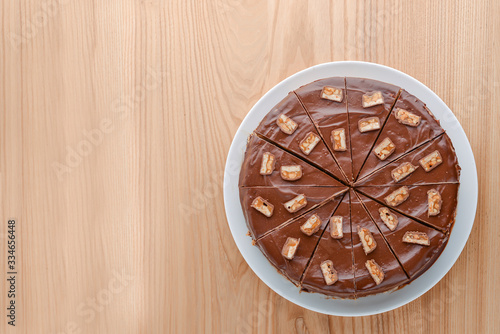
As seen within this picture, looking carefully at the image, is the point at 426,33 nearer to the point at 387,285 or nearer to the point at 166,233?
the point at 387,285

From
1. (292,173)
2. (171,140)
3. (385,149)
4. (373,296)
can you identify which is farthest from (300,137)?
(373,296)

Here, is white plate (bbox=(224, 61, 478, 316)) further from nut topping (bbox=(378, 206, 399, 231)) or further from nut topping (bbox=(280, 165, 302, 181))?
nut topping (bbox=(378, 206, 399, 231))

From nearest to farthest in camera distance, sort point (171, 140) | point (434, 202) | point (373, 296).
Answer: point (434, 202)
point (373, 296)
point (171, 140)

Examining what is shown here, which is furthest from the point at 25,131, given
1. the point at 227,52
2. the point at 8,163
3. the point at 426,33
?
the point at 426,33

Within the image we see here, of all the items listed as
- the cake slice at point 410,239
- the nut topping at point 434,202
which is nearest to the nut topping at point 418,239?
the cake slice at point 410,239

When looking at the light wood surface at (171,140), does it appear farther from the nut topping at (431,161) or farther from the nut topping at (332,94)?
the nut topping at (431,161)

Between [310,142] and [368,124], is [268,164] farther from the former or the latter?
[368,124]

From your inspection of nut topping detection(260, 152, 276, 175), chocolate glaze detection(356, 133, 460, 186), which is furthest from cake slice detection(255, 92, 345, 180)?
chocolate glaze detection(356, 133, 460, 186)
